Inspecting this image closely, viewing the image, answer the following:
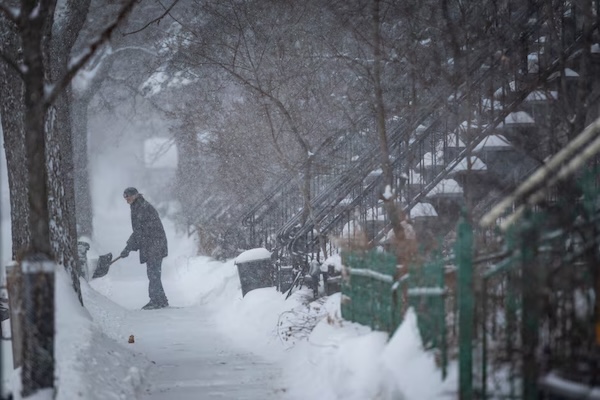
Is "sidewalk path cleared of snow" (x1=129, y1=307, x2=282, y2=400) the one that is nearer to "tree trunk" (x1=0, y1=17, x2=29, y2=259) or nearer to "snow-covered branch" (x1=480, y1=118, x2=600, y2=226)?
"tree trunk" (x1=0, y1=17, x2=29, y2=259)

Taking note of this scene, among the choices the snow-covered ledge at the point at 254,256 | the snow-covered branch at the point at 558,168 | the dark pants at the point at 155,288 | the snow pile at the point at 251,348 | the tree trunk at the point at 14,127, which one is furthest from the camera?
the dark pants at the point at 155,288

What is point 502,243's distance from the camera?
6125mm

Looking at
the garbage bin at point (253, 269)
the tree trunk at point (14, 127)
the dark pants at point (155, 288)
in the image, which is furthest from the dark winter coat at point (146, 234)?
the tree trunk at point (14, 127)

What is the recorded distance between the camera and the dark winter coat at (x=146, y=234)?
14.6m

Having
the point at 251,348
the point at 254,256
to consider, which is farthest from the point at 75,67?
the point at 254,256

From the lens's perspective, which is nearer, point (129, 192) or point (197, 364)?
point (197, 364)

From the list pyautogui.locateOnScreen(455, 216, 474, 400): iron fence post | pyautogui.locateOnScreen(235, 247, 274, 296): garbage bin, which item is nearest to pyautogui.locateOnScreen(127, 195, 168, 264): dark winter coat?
pyautogui.locateOnScreen(235, 247, 274, 296): garbage bin

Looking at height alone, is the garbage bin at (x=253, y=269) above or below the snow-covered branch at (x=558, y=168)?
below

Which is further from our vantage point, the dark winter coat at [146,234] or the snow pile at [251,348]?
the dark winter coat at [146,234]

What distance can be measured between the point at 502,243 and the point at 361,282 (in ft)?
6.06

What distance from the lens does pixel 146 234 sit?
47.9ft

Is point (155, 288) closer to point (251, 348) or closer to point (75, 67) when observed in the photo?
point (251, 348)

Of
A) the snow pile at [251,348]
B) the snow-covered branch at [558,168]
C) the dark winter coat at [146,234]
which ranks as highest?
the snow-covered branch at [558,168]

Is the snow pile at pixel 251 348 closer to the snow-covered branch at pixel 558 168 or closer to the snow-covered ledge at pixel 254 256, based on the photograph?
the snow-covered ledge at pixel 254 256
